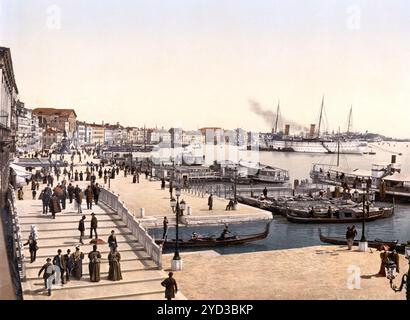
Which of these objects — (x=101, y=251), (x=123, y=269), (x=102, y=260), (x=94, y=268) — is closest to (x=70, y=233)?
(x=101, y=251)

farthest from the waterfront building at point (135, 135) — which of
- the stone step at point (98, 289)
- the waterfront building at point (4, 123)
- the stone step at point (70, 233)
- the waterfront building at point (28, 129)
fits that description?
the stone step at point (98, 289)

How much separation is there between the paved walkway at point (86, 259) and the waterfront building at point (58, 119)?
3382 inches

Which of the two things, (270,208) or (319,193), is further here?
(319,193)

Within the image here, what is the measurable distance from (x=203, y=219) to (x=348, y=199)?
19489mm

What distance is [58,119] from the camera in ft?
356

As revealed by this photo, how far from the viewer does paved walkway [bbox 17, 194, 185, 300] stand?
13516 millimetres

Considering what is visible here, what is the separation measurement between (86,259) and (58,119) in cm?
9759

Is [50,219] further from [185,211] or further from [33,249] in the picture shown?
[185,211]

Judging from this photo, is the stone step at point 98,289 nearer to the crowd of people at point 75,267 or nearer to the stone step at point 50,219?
the crowd of people at point 75,267

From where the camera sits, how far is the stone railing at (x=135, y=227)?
16.0 metres

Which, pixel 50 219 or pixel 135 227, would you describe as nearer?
pixel 135 227
